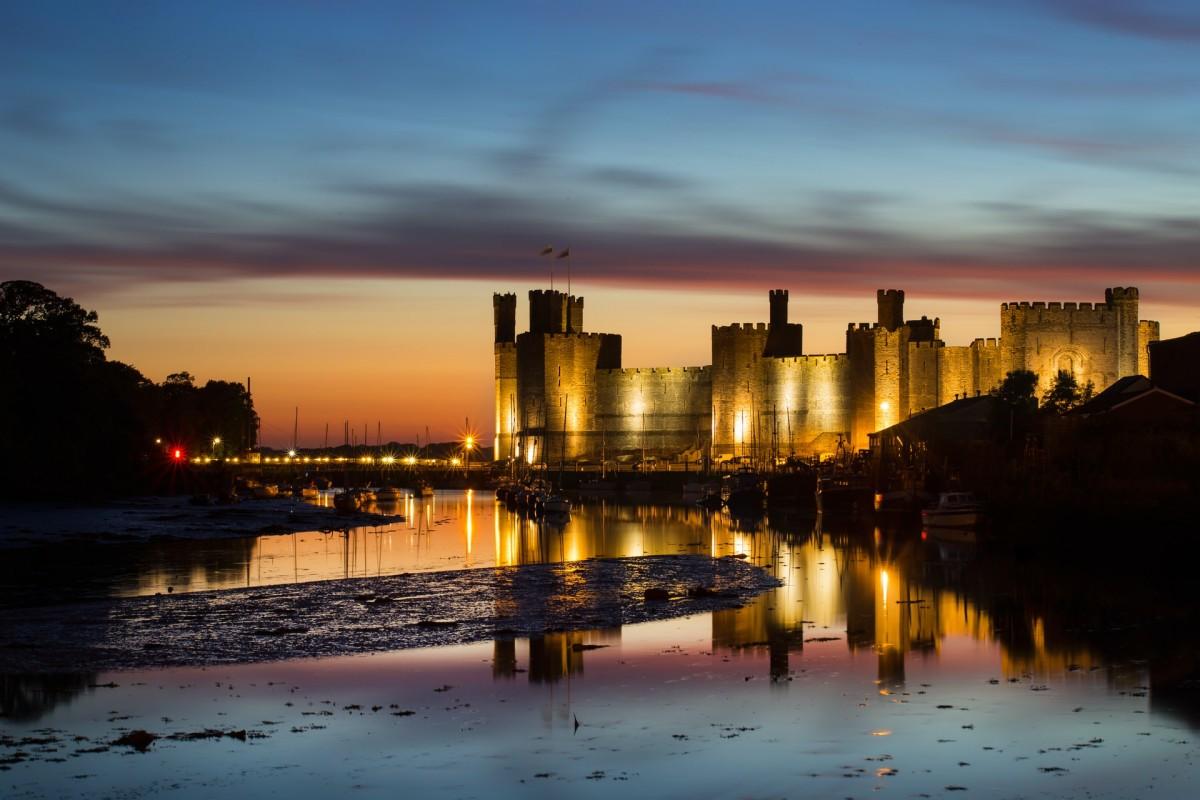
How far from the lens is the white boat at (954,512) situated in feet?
111

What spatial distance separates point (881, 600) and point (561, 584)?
4.57m

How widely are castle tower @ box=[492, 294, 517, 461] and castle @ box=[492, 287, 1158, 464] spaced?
0.06 m

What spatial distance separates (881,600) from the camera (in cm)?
2048

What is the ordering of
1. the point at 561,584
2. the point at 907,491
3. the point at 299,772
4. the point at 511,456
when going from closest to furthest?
the point at 299,772 < the point at 561,584 < the point at 907,491 < the point at 511,456

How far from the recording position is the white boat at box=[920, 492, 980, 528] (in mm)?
33750

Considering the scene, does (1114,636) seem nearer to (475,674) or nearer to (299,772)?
(475,674)

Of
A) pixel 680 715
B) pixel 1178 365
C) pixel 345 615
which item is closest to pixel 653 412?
pixel 1178 365

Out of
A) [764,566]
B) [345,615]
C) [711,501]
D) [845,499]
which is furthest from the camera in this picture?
[711,501]

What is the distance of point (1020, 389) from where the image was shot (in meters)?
49.1

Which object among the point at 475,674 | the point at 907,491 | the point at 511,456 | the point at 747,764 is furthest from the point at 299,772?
the point at 511,456

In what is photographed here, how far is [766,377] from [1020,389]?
54.1 ft

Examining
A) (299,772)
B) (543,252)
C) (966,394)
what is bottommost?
(299,772)

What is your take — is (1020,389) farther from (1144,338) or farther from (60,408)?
(60,408)

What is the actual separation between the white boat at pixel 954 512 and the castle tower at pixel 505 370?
124 ft
